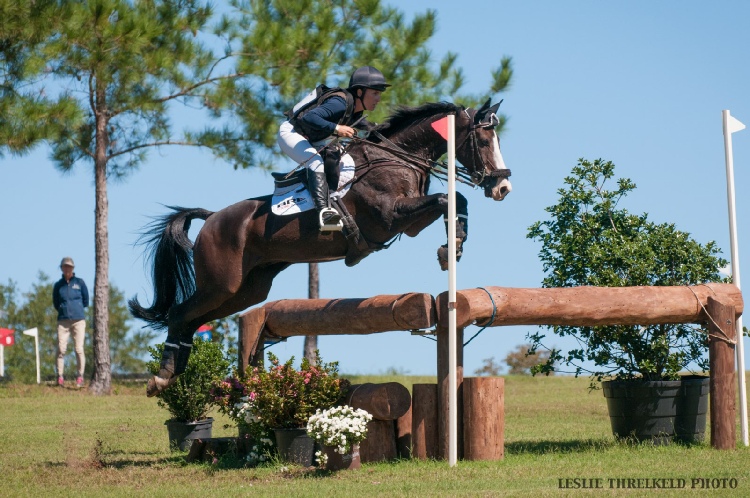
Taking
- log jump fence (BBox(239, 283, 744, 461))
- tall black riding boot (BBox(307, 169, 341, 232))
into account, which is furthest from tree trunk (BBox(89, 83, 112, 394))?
tall black riding boot (BBox(307, 169, 341, 232))

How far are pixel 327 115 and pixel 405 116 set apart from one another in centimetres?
68

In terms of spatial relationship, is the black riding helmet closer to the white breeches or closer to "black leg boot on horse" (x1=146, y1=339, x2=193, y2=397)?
the white breeches

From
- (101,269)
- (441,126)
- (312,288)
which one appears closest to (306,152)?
(441,126)

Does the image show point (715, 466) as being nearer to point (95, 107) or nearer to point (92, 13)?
point (92, 13)

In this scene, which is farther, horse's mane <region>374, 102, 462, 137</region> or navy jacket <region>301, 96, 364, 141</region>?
horse's mane <region>374, 102, 462, 137</region>

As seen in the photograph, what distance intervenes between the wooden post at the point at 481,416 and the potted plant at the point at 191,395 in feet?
7.78

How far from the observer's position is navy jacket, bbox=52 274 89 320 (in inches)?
560

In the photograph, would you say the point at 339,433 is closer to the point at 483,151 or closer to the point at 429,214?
the point at 429,214

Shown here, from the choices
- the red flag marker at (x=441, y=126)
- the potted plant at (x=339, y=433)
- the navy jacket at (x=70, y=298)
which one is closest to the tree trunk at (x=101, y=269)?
the navy jacket at (x=70, y=298)

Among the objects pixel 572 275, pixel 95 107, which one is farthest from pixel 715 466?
pixel 95 107

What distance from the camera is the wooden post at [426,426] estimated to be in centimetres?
644

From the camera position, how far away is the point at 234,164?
54.4ft

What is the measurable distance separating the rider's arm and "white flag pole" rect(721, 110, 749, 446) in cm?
285

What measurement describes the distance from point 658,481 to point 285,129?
3296 millimetres
